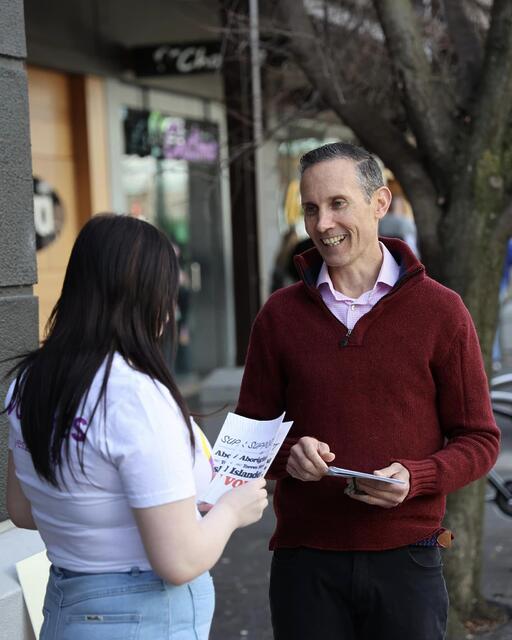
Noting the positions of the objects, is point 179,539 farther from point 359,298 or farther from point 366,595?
point 359,298

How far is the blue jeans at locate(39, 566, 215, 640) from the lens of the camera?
7.55 ft

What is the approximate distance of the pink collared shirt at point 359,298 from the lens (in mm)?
3029

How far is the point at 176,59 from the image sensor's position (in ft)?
36.6

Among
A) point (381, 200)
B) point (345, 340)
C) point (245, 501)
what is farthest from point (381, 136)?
point (245, 501)

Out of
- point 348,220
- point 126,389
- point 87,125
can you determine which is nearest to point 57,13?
point 87,125

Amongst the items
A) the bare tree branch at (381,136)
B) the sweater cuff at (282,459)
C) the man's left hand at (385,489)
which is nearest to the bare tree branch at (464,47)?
the bare tree branch at (381,136)

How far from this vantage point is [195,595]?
2408 millimetres

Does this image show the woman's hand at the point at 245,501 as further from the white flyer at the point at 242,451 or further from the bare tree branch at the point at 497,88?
the bare tree branch at the point at 497,88

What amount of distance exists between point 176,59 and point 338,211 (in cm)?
859

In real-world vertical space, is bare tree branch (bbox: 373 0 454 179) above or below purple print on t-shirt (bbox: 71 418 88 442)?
above

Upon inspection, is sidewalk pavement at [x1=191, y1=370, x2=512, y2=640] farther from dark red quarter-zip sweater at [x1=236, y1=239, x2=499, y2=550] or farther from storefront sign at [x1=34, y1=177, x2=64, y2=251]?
storefront sign at [x1=34, y1=177, x2=64, y2=251]

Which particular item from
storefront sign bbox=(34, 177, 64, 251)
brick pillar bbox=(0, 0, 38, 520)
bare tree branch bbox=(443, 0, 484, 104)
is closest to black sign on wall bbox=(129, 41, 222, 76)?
storefront sign bbox=(34, 177, 64, 251)

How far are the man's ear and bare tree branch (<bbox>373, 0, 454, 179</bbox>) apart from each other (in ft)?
6.66

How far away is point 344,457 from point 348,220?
65cm
